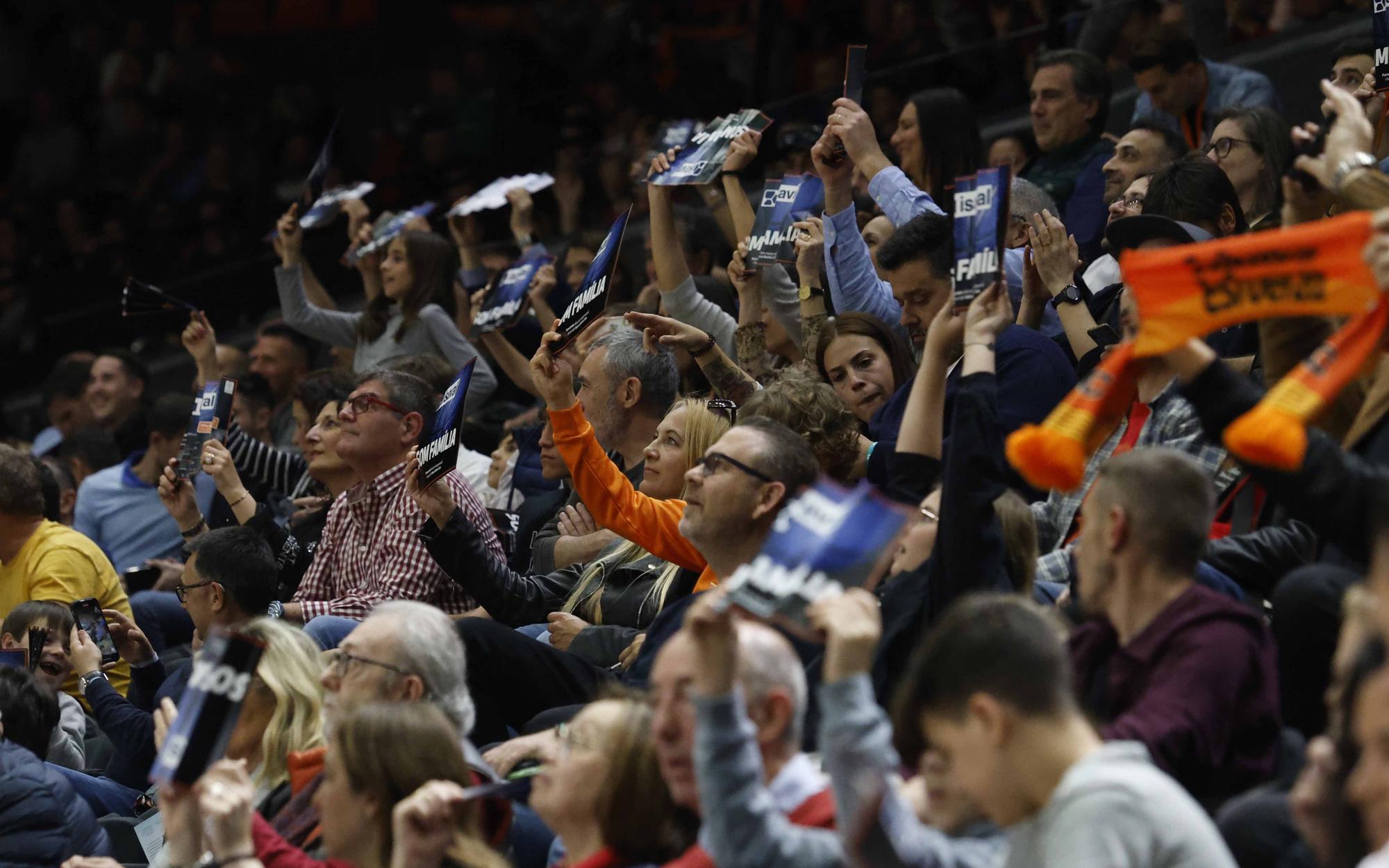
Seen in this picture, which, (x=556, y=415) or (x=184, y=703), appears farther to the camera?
(x=556, y=415)

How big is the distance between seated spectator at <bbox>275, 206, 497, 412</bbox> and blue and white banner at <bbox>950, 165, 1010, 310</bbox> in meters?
3.68

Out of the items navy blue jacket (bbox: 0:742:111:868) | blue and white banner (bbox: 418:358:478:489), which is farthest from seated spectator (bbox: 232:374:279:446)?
navy blue jacket (bbox: 0:742:111:868)

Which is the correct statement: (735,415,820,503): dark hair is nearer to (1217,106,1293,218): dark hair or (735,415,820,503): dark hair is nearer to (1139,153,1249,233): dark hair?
(1139,153,1249,233): dark hair

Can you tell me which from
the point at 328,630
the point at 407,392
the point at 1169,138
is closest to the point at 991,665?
the point at 328,630

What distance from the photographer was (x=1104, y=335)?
470 centimetres

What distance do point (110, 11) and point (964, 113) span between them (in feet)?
29.8

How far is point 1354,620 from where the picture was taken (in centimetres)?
234

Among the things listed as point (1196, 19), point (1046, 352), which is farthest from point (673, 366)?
point (1196, 19)

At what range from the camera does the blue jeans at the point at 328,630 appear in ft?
15.8

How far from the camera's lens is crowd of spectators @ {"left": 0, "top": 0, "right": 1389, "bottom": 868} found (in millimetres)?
2559

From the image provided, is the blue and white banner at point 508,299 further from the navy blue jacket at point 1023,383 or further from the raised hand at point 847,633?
the raised hand at point 847,633

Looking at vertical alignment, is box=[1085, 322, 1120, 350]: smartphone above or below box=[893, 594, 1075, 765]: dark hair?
below

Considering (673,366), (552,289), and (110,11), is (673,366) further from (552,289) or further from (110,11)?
(110,11)

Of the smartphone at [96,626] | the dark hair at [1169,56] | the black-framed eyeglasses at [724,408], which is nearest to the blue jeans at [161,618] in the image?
the smartphone at [96,626]
